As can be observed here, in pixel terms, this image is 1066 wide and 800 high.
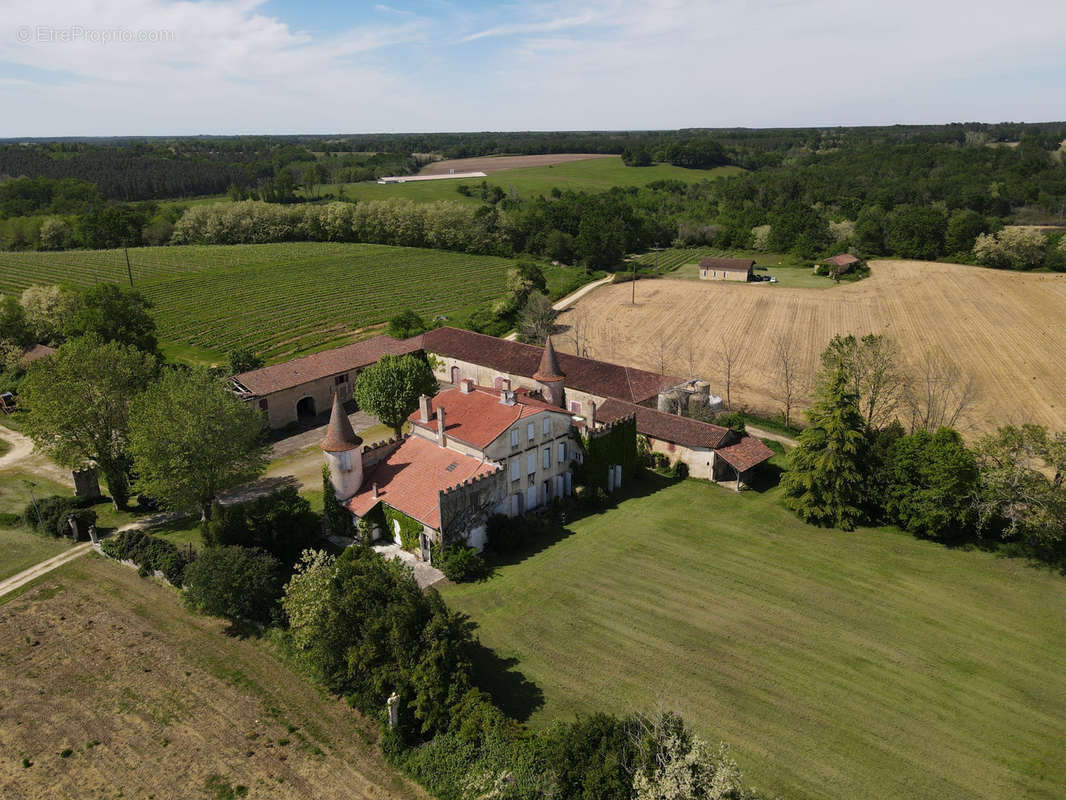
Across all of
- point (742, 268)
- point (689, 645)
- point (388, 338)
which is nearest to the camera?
point (689, 645)

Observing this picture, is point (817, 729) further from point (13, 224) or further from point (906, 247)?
point (13, 224)

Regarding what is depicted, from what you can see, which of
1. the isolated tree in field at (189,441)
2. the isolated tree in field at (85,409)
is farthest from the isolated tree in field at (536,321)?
the isolated tree in field at (85,409)

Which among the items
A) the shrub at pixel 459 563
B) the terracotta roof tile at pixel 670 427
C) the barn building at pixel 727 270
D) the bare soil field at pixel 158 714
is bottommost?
the bare soil field at pixel 158 714

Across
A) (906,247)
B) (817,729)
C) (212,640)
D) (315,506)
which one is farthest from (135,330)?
(906,247)

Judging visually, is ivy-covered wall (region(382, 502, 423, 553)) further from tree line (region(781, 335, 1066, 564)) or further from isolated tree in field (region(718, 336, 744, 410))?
isolated tree in field (region(718, 336, 744, 410))

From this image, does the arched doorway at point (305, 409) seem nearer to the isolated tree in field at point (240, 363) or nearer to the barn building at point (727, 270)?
the isolated tree in field at point (240, 363)

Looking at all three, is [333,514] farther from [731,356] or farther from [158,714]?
[731,356]
